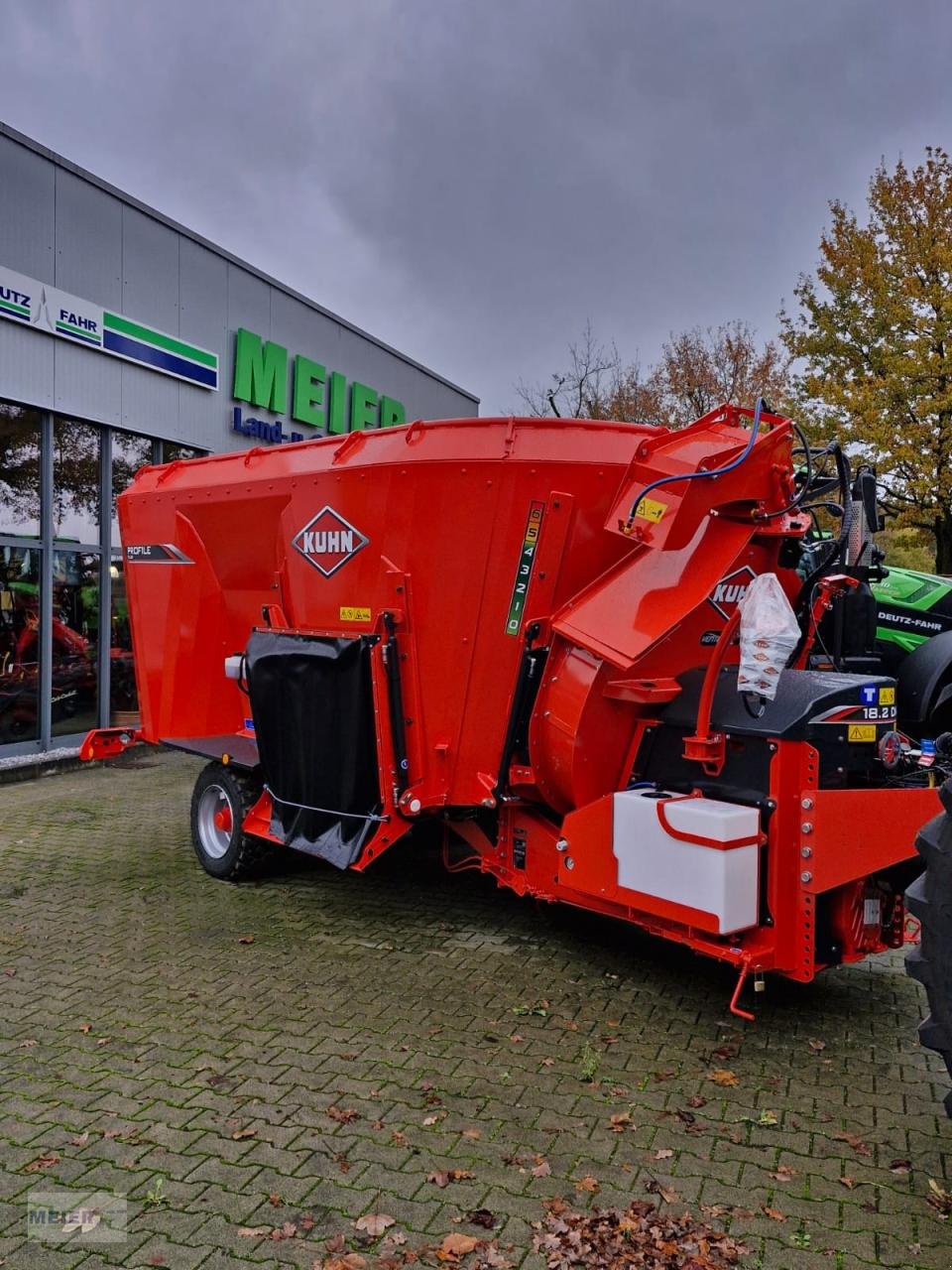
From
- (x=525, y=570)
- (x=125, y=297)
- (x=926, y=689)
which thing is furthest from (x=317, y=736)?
(x=125, y=297)

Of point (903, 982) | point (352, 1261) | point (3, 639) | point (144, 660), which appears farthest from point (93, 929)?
point (3, 639)

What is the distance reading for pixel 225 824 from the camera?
619cm

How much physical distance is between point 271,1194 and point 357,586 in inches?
113

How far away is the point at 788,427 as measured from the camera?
4.20m

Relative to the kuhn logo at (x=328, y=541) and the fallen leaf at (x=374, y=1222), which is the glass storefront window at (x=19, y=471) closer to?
the kuhn logo at (x=328, y=541)

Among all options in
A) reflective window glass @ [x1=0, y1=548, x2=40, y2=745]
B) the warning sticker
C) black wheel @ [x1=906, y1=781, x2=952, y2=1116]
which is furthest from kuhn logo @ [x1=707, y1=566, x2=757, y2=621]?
reflective window glass @ [x1=0, y1=548, x2=40, y2=745]

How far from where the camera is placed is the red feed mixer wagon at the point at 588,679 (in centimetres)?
375

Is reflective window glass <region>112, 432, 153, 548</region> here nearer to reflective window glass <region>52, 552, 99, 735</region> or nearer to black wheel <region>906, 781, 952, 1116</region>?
reflective window glass <region>52, 552, 99, 735</region>

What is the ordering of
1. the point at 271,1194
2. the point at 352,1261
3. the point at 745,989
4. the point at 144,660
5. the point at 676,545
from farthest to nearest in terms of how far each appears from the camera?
the point at 144,660 < the point at 745,989 < the point at 676,545 < the point at 271,1194 < the point at 352,1261

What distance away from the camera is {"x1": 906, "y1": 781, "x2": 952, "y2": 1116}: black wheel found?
261 centimetres

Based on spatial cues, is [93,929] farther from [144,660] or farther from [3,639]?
[3,639]

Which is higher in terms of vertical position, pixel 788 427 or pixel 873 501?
pixel 788 427

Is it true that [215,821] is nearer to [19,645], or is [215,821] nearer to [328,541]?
[328,541]

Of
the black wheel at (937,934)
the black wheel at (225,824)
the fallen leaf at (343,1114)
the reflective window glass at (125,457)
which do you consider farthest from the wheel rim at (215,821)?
the reflective window glass at (125,457)
